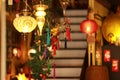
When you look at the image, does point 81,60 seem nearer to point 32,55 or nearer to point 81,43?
point 81,43

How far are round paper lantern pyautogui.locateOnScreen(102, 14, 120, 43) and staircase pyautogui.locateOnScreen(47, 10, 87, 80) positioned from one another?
866 mm

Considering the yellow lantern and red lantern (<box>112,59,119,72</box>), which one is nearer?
the yellow lantern

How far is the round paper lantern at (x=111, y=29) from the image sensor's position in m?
9.60

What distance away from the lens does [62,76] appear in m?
7.64

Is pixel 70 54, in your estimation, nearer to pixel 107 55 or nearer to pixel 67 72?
pixel 67 72

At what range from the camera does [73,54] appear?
328 inches

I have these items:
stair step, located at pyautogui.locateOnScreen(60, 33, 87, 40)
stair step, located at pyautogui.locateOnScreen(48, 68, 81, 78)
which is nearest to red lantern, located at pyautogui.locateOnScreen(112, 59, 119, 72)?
stair step, located at pyautogui.locateOnScreen(60, 33, 87, 40)

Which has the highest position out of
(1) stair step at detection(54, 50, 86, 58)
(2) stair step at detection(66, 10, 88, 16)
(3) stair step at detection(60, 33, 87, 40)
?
(2) stair step at detection(66, 10, 88, 16)

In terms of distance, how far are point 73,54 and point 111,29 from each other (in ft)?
6.43

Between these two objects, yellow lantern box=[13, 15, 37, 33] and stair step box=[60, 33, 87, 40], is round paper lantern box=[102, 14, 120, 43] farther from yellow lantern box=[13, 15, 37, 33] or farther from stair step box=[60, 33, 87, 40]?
yellow lantern box=[13, 15, 37, 33]

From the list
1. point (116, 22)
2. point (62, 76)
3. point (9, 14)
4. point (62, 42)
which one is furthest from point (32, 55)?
point (116, 22)

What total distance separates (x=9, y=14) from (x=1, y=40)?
197cm

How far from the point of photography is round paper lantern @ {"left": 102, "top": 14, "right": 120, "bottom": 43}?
9602mm

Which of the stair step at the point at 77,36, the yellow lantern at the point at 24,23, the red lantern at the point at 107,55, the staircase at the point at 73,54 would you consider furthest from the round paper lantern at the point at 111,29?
the yellow lantern at the point at 24,23
